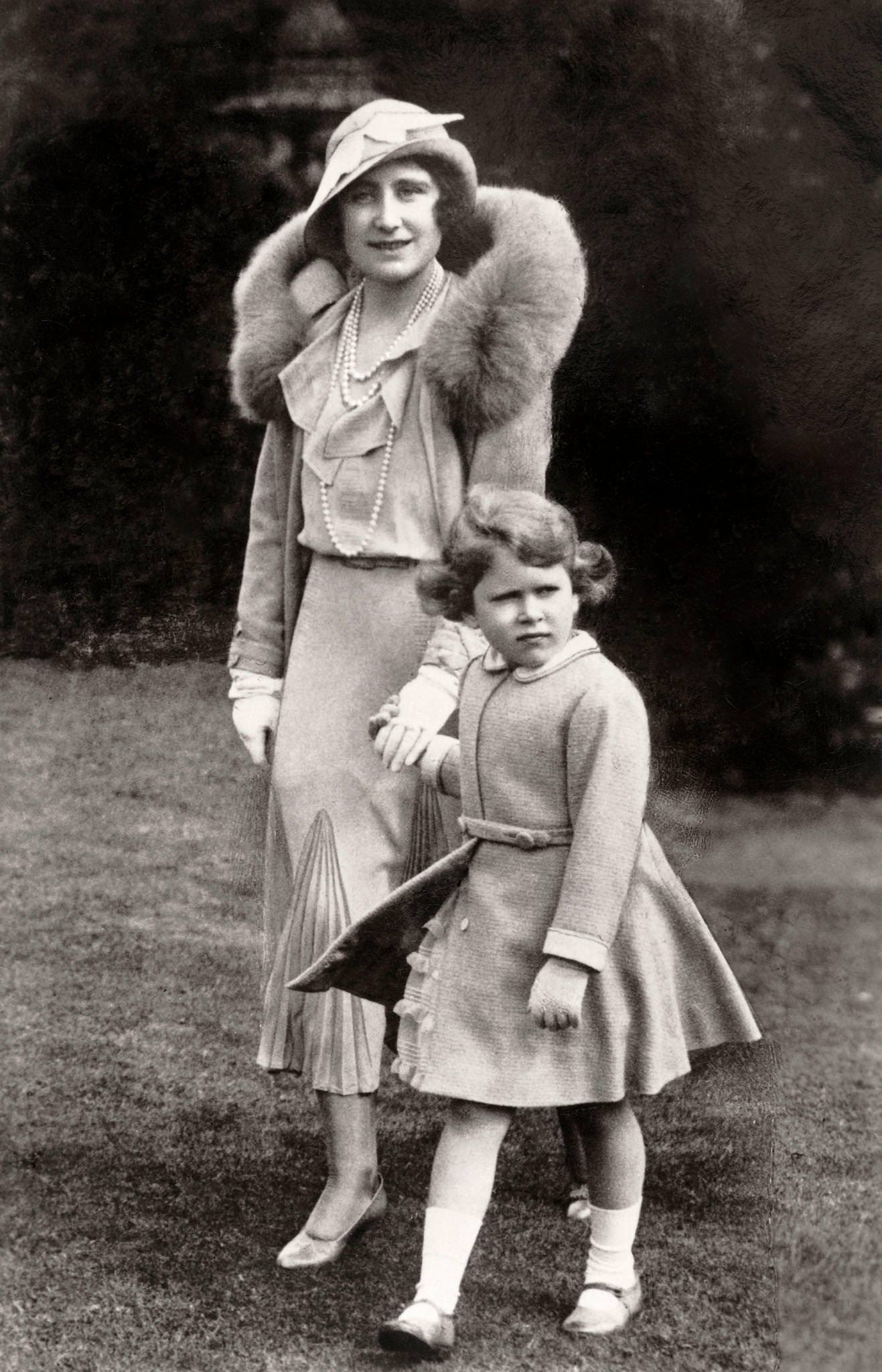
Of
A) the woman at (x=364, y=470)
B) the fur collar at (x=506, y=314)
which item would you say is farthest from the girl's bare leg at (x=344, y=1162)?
the fur collar at (x=506, y=314)

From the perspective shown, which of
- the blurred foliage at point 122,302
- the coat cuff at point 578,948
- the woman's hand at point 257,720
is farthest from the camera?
the blurred foliage at point 122,302

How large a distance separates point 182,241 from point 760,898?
2.12 metres

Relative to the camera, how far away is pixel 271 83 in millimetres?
3918

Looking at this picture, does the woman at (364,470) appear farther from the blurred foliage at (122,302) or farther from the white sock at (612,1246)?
the white sock at (612,1246)

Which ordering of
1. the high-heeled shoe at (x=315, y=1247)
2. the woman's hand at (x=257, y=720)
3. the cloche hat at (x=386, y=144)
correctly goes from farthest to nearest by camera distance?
the woman's hand at (x=257, y=720), the high-heeled shoe at (x=315, y=1247), the cloche hat at (x=386, y=144)

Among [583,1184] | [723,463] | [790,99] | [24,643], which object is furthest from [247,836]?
[790,99]

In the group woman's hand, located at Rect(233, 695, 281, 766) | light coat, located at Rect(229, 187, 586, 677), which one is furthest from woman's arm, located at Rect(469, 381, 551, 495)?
woman's hand, located at Rect(233, 695, 281, 766)

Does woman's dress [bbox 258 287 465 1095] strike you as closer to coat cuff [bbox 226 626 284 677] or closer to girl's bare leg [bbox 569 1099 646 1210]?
coat cuff [bbox 226 626 284 677]

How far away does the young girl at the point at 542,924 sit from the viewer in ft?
10.0

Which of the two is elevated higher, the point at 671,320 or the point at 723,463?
the point at 671,320

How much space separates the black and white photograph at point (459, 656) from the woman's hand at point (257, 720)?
0.4 inches

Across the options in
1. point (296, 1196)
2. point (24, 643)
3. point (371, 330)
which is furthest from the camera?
point (24, 643)

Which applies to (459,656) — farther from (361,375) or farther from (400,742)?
(361,375)

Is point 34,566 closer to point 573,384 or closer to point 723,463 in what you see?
point 573,384
